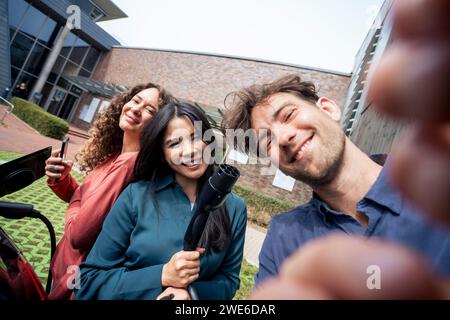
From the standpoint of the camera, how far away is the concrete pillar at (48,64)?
15.6m

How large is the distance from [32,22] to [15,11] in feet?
2.97

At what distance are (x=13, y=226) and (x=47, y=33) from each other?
17.7 m

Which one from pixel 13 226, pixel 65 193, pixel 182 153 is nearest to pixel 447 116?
pixel 182 153

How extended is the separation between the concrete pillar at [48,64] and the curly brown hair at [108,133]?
57.9 ft

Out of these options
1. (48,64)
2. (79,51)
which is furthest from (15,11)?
(79,51)

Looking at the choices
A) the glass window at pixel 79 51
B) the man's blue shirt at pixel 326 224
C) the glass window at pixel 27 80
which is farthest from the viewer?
the glass window at pixel 79 51

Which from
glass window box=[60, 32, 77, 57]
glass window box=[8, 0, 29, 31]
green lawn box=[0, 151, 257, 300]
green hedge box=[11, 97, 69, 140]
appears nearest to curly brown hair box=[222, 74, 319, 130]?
green lawn box=[0, 151, 257, 300]

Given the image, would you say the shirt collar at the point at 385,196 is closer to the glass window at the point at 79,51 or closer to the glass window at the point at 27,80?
the glass window at the point at 27,80

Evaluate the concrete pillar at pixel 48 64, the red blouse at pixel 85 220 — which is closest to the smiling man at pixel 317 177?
the red blouse at pixel 85 220

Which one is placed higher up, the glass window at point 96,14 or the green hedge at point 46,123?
the glass window at point 96,14

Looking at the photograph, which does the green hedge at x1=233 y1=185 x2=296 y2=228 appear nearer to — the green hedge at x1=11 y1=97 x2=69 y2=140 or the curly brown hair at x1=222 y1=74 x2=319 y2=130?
the curly brown hair at x1=222 y1=74 x2=319 y2=130

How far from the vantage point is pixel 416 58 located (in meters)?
0.20

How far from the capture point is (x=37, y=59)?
16.0 meters
